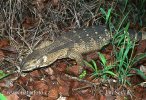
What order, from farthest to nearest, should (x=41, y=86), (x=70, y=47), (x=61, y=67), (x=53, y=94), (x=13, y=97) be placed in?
(x=70, y=47), (x=61, y=67), (x=41, y=86), (x=53, y=94), (x=13, y=97)

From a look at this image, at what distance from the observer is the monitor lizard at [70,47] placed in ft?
15.5

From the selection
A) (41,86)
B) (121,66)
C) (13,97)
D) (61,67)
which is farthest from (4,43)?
(121,66)

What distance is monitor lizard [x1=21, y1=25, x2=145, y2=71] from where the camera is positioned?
4723mm

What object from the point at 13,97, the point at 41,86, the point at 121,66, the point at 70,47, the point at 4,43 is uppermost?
the point at 4,43

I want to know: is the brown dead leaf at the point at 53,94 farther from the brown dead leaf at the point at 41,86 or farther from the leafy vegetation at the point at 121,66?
the leafy vegetation at the point at 121,66

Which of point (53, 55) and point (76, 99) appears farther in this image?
point (53, 55)

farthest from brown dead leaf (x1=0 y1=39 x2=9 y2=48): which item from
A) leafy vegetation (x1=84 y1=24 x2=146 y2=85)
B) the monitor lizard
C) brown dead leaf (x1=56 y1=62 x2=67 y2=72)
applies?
leafy vegetation (x1=84 y1=24 x2=146 y2=85)

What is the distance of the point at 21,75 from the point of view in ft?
15.6

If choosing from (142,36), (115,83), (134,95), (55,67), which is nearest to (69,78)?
(55,67)

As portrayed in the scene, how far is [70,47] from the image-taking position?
Result: 5207mm

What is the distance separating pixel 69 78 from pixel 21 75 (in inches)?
28.3

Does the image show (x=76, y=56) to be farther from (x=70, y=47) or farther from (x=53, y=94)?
(x=53, y=94)

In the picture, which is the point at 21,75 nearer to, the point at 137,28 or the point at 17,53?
the point at 17,53

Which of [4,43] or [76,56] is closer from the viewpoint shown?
[76,56]
